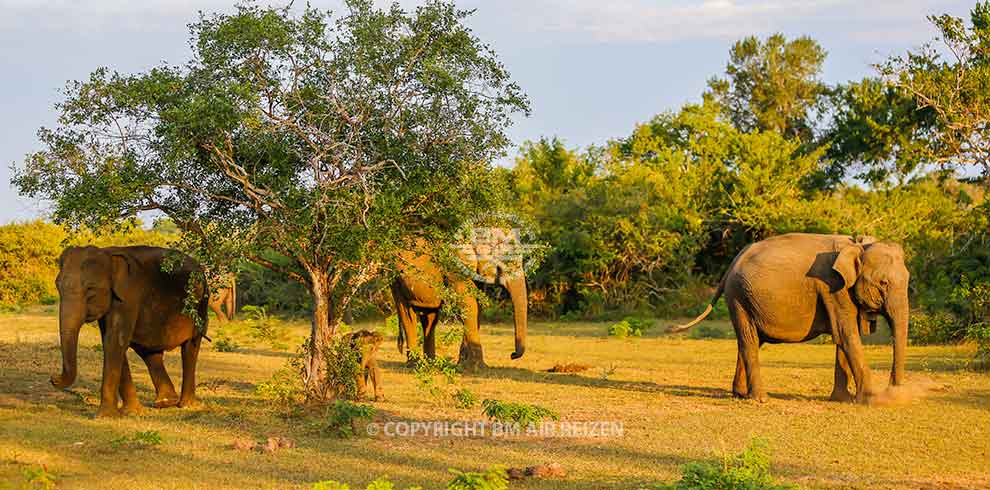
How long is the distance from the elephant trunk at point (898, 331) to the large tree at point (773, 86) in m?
34.1

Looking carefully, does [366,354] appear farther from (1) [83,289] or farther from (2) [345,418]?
(1) [83,289]

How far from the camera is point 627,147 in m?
41.5

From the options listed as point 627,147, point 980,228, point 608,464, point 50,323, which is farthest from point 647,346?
point 627,147

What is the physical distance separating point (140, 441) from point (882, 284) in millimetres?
9119

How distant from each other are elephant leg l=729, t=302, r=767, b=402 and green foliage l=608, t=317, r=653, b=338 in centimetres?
1028

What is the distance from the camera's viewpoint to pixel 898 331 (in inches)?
579

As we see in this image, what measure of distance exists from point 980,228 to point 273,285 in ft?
67.1

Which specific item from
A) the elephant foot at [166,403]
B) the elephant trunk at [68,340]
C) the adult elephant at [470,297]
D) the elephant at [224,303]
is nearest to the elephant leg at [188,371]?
the elephant foot at [166,403]

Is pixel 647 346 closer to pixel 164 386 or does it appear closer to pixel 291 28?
pixel 164 386

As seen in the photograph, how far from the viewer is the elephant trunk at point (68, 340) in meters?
12.3

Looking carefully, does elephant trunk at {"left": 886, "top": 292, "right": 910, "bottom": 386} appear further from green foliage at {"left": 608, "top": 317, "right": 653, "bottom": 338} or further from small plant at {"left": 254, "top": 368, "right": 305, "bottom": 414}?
green foliage at {"left": 608, "top": 317, "right": 653, "bottom": 338}

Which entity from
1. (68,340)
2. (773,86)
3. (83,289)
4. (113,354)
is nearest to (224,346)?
(113,354)

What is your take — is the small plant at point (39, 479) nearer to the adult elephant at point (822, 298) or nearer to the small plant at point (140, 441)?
the small plant at point (140, 441)

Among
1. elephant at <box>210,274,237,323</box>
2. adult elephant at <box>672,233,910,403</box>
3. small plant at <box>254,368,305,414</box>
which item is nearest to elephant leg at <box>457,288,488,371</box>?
adult elephant at <box>672,233,910,403</box>
